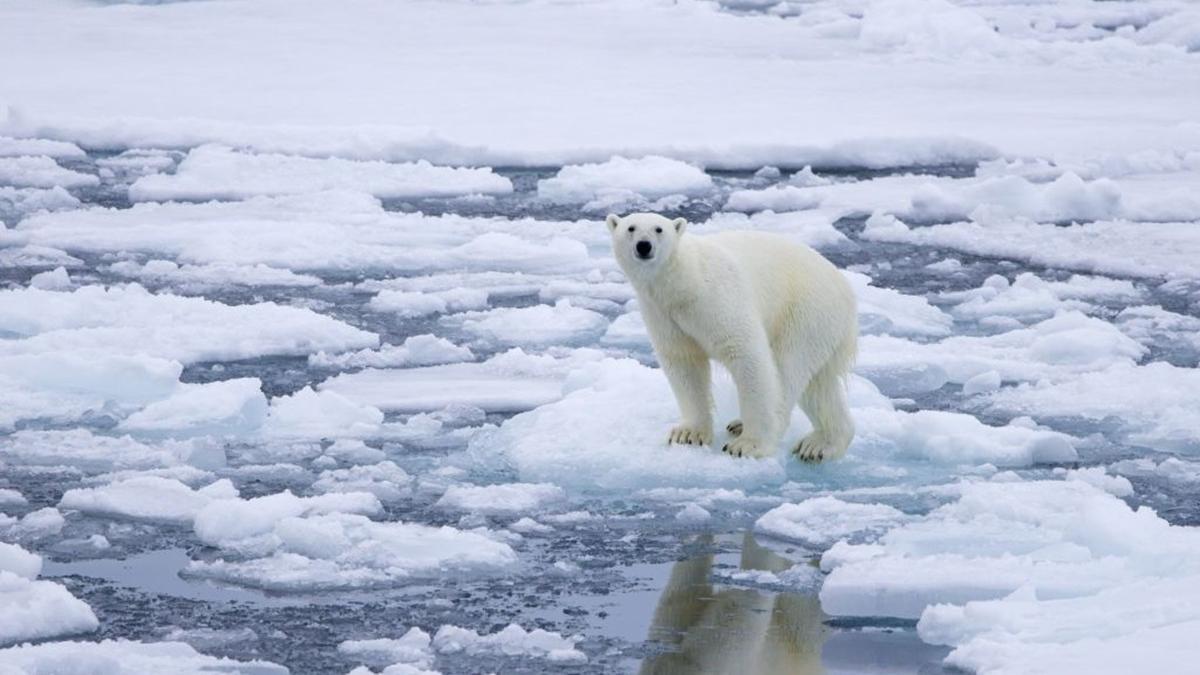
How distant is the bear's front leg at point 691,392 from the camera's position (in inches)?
211

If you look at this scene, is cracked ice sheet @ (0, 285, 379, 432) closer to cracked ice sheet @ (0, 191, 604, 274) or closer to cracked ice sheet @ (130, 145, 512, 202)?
cracked ice sheet @ (0, 191, 604, 274)

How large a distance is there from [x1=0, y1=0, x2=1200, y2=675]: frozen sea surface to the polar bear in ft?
0.44

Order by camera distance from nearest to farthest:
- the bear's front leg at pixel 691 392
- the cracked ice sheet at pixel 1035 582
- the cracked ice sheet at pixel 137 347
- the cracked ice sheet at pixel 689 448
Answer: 1. the cracked ice sheet at pixel 1035 582
2. the cracked ice sheet at pixel 689 448
3. the bear's front leg at pixel 691 392
4. the cracked ice sheet at pixel 137 347

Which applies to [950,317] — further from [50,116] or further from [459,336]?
[50,116]

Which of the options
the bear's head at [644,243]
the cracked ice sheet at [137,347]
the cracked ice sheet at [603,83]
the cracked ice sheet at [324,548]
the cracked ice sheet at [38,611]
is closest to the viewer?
the cracked ice sheet at [38,611]

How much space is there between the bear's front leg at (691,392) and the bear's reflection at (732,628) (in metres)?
0.92

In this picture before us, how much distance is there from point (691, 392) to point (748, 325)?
27 cm

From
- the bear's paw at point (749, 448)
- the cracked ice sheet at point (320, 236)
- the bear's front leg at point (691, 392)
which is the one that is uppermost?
the cracked ice sheet at point (320, 236)

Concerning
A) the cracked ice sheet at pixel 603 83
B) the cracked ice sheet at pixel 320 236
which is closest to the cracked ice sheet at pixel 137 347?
the cracked ice sheet at pixel 320 236

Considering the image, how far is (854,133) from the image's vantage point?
12.4 m

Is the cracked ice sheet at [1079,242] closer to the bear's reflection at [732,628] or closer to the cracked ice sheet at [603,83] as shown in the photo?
the cracked ice sheet at [603,83]

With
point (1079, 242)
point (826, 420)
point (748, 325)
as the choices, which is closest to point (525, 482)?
point (748, 325)

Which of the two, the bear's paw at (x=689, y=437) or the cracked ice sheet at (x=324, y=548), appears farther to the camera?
the bear's paw at (x=689, y=437)

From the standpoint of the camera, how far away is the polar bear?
5223 mm
